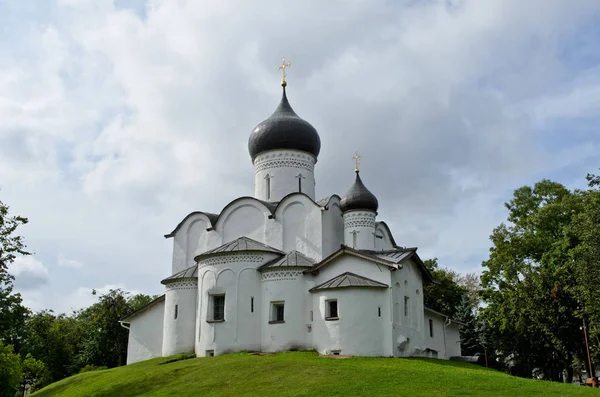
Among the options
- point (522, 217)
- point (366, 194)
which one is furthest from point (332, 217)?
point (522, 217)

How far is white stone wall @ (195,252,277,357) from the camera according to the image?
2291 centimetres

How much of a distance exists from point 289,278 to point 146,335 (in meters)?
8.55

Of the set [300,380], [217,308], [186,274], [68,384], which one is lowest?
[68,384]

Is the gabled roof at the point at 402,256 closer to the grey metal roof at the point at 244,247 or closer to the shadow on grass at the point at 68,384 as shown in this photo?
the grey metal roof at the point at 244,247

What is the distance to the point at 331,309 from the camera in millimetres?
22203

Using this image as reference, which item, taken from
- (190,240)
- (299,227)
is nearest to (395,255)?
(299,227)

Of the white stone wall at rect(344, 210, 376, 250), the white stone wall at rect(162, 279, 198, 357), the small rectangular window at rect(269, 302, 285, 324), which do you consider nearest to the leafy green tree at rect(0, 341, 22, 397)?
the white stone wall at rect(162, 279, 198, 357)

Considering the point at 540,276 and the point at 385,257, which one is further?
the point at 540,276

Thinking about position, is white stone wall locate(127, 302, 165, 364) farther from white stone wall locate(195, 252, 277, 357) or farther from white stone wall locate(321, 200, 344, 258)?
white stone wall locate(321, 200, 344, 258)

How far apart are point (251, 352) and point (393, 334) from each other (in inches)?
212

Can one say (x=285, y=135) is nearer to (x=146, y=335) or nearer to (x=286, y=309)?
(x=286, y=309)

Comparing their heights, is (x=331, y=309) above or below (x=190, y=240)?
below

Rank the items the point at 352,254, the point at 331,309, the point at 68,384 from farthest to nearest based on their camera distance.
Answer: the point at 352,254 → the point at 68,384 → the point at 331,309

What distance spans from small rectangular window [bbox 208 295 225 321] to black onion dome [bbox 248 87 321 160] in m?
8.17
